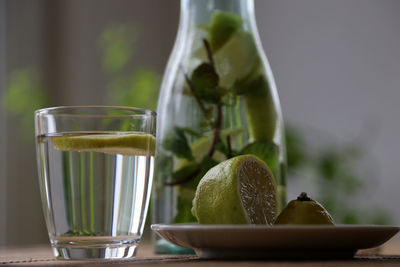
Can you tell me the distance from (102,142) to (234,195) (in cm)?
14

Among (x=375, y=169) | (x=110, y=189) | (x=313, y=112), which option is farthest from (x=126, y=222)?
(x=313, y=112)

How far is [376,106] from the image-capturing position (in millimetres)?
2283

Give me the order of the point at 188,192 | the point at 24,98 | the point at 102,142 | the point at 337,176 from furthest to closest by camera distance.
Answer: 1. the point at 24,98
2. the point at 337,176
3. the point at 188,192
4. the point at 102,142

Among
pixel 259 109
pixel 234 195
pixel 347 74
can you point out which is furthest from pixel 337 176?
pixel 234 195

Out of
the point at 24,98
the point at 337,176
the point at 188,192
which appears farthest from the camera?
the point at 24,98

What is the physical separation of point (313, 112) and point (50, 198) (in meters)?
1.96

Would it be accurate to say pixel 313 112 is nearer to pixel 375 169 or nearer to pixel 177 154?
pixel 375 169

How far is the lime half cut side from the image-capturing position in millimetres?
579

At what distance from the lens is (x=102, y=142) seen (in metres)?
0.58

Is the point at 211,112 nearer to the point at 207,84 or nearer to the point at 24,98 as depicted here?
Result: the point at 207,84

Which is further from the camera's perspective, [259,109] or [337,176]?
[337,176]

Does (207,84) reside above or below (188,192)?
above

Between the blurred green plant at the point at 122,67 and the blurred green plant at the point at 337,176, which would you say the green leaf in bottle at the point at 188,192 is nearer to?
the blurred green plant at the point at 337,176

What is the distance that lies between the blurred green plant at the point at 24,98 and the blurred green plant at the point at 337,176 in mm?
938
